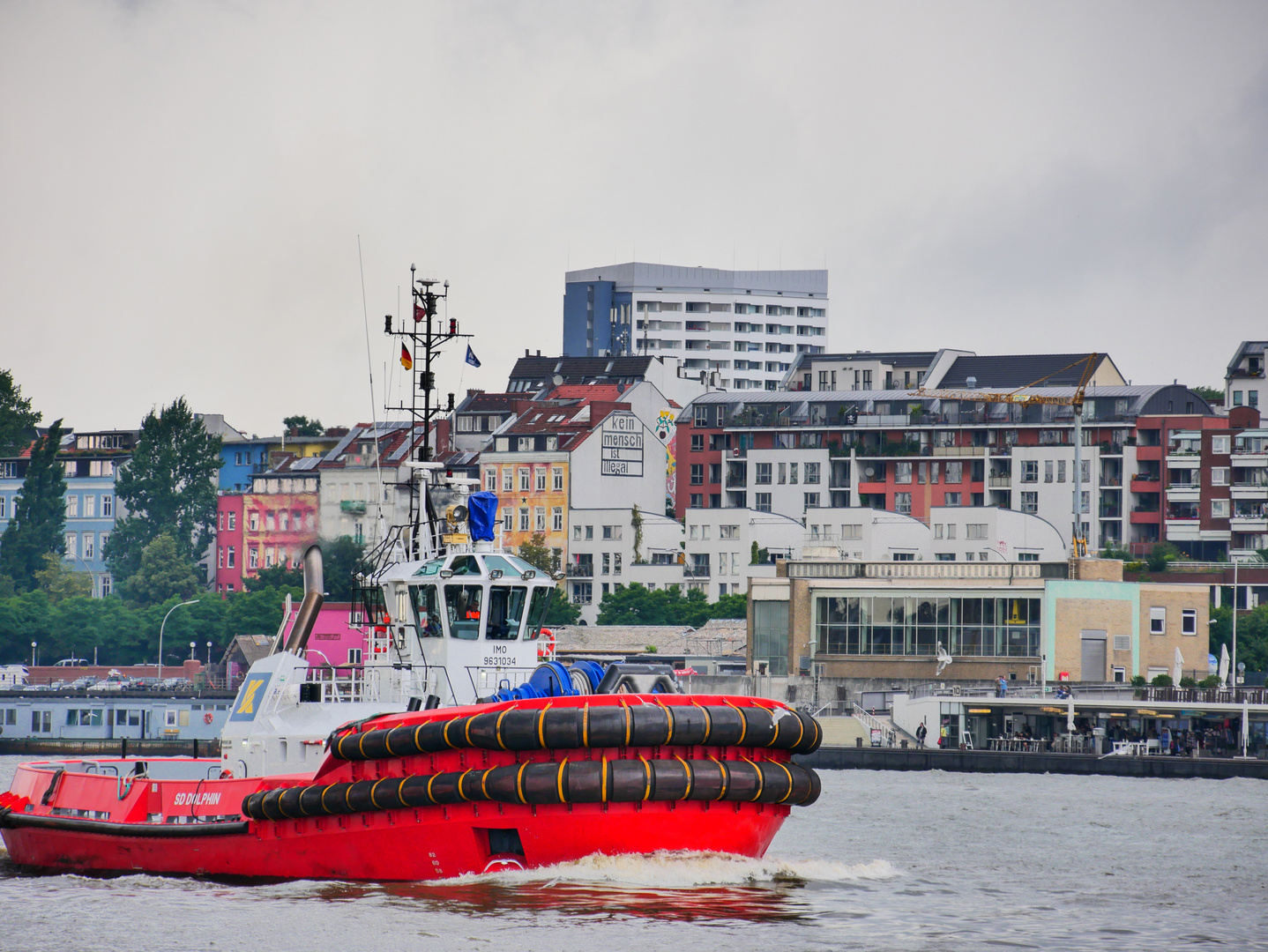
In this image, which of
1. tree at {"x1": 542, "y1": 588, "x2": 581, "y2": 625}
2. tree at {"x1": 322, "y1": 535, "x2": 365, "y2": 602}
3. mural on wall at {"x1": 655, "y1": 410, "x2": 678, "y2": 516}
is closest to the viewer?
tree at {"x1": 322, "y1": 535, "x2": 365, "y2": 602}

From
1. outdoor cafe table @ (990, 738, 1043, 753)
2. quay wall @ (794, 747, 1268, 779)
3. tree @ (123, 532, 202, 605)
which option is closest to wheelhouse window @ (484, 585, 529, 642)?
quay wall @ (794, 747, 1268, 779)

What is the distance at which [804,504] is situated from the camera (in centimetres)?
13575

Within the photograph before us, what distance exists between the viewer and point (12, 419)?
464 feet

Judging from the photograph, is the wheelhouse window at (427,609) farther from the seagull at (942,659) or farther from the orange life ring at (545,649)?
the seagull at (942,659)

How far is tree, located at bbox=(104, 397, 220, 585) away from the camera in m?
136

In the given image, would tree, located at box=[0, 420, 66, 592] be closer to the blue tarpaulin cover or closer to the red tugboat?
the red tugboat

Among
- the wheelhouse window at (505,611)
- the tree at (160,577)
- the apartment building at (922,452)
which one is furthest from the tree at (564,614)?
the wheelhouse window at (505,611)

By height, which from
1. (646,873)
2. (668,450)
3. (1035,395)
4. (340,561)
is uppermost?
(1035,395)

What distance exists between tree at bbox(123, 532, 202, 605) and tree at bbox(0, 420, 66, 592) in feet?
23.8

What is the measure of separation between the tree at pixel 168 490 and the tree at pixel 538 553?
27062 mm

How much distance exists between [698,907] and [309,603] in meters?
12.3

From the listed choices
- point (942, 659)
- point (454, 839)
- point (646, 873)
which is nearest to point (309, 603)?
point (454, 839)

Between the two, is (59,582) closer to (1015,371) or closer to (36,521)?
→ (36,521)

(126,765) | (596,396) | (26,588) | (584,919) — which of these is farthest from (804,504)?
(584,919)
